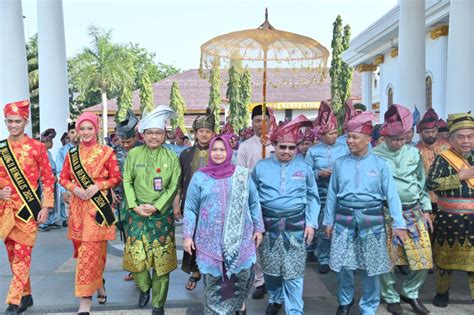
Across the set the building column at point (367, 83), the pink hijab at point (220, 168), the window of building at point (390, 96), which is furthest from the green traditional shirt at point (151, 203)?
the building column at point (367, 83)

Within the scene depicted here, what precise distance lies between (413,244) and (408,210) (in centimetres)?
31

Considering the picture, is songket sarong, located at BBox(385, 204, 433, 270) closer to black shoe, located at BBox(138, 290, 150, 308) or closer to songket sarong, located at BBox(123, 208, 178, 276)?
songket sarong, located at BBox(123, 208, 178, 276)

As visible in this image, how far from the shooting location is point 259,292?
5348mm

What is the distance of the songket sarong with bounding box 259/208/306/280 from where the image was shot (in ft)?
14.7

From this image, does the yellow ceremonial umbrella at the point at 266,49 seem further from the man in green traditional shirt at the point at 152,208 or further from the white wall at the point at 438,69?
the white wall at the point at 438,69

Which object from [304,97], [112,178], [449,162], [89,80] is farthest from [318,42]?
[304,97]

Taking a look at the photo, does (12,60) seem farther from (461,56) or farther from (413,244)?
(461,56)

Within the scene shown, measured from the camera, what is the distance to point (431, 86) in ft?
49.2

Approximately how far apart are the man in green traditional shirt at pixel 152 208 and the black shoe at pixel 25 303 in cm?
106

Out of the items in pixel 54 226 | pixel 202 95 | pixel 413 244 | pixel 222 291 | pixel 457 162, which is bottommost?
pixel 54 226

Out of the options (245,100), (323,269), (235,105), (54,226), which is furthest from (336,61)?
(323,269)

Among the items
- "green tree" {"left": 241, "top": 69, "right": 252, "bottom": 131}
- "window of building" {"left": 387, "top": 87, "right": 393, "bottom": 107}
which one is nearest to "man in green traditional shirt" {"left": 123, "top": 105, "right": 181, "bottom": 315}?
"window of building" {"left": 387, "top": 87, "right": 393, "bottom": 107}

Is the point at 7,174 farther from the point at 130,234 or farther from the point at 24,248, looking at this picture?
the point at 130,234

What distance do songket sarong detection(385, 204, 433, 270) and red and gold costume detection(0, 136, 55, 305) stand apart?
320 cm
